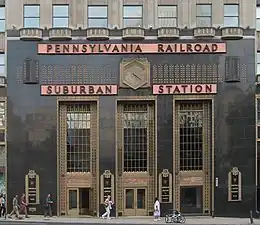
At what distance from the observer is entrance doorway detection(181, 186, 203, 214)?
131 ft

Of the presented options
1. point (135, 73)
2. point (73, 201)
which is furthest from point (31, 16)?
point (73, 201)

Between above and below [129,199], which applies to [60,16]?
above

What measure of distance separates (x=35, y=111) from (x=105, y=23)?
28.4 ft

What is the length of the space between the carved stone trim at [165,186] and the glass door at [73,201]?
6402 mm

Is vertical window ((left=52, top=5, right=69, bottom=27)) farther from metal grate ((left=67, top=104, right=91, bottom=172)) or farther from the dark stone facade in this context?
metal grate ((left=67, top=104, right=91, bottom=172))

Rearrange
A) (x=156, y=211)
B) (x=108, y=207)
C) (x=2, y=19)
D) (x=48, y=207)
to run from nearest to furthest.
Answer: (x=156, y=211) < (x=108, y=207) < (x=48, y=207) < (x=2, y=19)

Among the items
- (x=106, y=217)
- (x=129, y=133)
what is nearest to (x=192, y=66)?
(x=129, y=133)

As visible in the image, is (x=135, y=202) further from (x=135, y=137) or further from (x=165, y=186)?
(x=135, y=137)

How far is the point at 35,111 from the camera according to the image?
131ft

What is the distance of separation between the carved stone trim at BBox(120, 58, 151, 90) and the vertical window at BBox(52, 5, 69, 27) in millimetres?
5530

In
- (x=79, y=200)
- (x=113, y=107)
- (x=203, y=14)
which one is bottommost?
(x=79, y=200)

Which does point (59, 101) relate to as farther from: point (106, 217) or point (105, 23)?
point (106, 217)

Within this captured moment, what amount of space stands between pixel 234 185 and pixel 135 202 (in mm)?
7611

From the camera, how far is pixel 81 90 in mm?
39656
